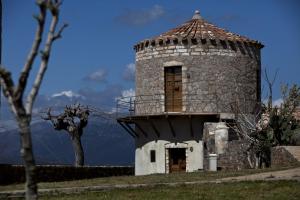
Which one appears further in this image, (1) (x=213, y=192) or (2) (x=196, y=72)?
(2) (x=196, y=72)

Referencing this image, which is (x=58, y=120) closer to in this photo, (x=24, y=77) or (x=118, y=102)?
(x=118, y=102)

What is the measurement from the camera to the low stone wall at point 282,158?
23250 mm

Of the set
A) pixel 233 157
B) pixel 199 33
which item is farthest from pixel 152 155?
pixel 233 157

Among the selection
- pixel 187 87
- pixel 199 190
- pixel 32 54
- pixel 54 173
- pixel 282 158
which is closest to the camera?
pixel 32 54

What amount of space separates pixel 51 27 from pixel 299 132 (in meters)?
19.9

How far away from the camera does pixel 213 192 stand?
51.0 ft

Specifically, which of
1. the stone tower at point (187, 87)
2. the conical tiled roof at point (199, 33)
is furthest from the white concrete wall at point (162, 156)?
the conical tiled roof at point (199, 33)

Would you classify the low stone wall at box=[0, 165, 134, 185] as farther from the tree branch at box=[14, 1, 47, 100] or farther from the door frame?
the tree branch at box=[14, 1, 47, 100]

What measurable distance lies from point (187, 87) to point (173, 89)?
724 millimetres

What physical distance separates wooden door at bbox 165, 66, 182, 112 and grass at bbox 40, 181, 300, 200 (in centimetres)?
1468

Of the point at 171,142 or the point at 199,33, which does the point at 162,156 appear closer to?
the point at 171,142

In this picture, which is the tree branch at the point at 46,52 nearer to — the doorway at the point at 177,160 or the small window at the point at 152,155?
the doorway at the point at 177,160

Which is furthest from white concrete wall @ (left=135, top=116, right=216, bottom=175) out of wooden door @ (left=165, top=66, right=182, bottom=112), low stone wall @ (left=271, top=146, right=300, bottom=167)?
low stone wall @ (left=271, top=146, right=300, bottom=167)

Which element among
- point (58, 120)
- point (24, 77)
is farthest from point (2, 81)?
point (58, 120)
